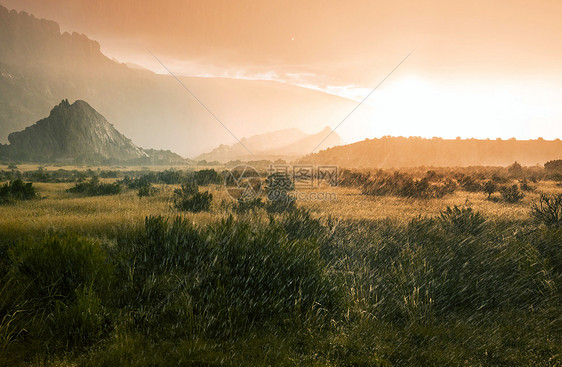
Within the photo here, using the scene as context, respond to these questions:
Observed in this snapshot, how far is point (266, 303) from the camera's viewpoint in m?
6.04

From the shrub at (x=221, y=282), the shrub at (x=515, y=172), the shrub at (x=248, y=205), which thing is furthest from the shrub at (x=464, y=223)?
the shrub at (x=515, y=172)

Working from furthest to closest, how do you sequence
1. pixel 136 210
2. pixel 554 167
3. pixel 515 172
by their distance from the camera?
1. pixel 554 167
2. pixel 515 172
3. pixel 136 210

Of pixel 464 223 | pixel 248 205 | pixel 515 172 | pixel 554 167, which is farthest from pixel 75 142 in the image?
pixel 554 167

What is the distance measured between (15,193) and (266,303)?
17.9 metres

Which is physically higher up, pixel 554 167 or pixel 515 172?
pixel 554 167

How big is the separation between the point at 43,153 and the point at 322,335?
109 meters


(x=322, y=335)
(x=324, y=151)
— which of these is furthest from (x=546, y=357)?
(x=324, y=151)

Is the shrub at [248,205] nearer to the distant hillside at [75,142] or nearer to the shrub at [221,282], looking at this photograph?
the shrub at [221,282]

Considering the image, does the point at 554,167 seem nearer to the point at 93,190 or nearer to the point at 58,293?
the point at 93,190

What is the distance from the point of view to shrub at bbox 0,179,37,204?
16375mm

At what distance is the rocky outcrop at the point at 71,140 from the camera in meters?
90.8

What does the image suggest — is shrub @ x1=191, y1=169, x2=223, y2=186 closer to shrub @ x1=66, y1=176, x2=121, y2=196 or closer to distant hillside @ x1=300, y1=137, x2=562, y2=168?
shrub @ x1=66, y1=176, x2=121, y2=196

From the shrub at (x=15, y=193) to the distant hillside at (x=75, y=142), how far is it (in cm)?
7191

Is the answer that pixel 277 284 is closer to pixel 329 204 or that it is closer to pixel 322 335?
pixel 322 335
